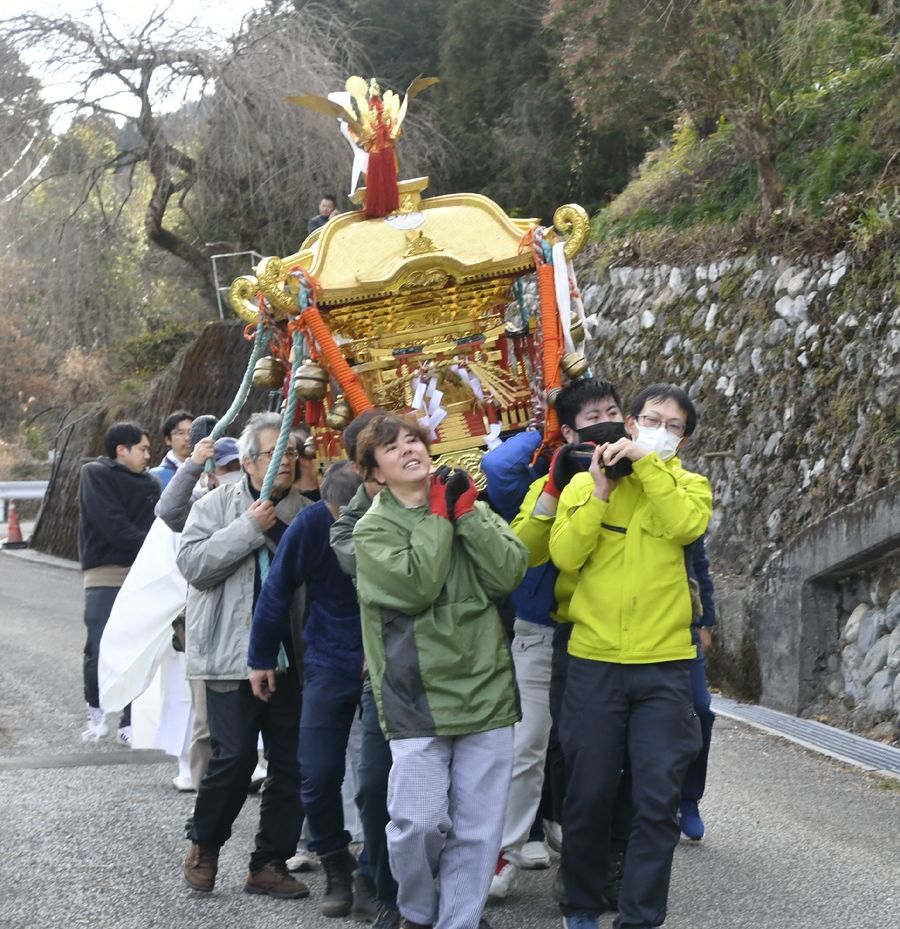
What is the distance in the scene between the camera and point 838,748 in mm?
8156

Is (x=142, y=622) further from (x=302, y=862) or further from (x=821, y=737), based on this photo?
(x=821, y=737)

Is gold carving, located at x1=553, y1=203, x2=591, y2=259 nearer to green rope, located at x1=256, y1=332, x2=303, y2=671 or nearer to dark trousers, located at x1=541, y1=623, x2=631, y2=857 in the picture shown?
green rope, located at x1=256, y1=332, x2=303, y2=671

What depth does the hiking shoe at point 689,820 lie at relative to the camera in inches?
249

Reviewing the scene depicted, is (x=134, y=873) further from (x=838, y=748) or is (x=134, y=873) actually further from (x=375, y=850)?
(x=838, y=748)

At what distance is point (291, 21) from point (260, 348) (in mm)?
15319

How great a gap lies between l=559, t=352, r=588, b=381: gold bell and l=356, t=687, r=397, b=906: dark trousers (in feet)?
5.76

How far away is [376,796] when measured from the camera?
203 inches

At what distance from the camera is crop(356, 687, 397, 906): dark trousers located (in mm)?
5152

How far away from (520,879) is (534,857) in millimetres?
122

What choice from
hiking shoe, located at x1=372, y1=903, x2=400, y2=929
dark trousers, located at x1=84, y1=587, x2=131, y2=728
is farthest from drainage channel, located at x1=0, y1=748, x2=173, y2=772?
hiking shoe, located at x1=372, y1=903, x2=400, y2=929

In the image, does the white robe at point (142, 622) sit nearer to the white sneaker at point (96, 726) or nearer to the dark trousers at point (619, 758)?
the white sneaker at point (96, 726)

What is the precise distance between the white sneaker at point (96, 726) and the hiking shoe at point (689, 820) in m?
4.25

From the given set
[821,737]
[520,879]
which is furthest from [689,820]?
[821,737]

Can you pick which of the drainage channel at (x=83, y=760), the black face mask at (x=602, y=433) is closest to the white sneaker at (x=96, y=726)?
the drainage channel at (x=83, y=760)
